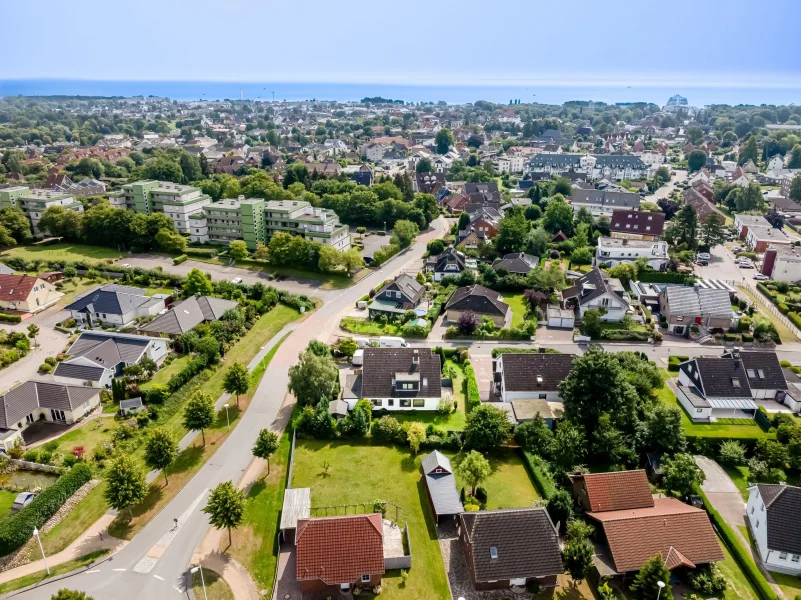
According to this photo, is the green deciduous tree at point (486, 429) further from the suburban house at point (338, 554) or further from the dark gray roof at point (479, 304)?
the dark gray roof at point (479, 304)

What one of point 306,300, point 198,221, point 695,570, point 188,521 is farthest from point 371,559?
point 198,221

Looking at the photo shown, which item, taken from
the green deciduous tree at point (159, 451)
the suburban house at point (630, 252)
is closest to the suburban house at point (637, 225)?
the suburban house at point (630, 252)

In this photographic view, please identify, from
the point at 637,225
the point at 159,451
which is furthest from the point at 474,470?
the point at 637,225

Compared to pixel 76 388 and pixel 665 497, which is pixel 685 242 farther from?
pixel 76 388

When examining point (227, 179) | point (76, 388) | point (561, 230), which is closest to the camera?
point (76, 388)

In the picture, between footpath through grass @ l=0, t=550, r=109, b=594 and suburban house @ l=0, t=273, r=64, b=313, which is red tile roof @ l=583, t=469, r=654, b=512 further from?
suburban house @ l=0, t=273, r=64, b=313

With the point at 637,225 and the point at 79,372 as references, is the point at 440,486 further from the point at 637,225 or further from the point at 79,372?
the point at 637,225
